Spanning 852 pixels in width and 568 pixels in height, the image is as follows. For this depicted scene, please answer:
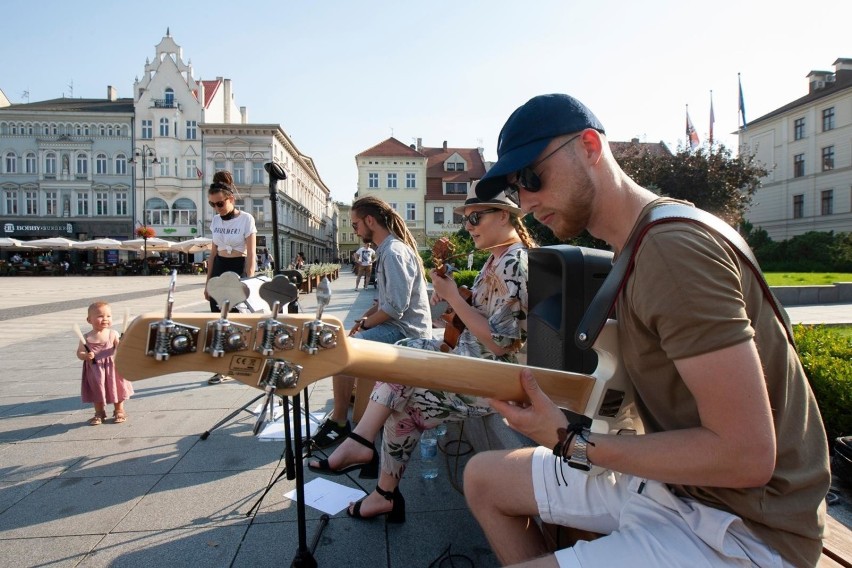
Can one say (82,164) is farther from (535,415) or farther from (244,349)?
(535,415)

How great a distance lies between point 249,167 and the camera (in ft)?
167

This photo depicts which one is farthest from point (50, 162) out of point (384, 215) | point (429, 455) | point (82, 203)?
point (429, 455)

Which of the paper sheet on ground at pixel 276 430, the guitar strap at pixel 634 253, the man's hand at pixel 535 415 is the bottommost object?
the paper sheet on ground at pixel 276 430

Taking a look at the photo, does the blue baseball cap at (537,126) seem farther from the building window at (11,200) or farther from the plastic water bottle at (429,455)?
the building window at (11,200)

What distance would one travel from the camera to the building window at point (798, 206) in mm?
40281

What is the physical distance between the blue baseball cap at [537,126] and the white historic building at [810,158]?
133ft

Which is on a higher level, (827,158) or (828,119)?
(828,119)

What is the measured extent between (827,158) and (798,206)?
4.16 metres

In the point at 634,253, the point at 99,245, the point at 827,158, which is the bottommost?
the point at 634,253

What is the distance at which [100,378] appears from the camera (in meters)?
3.97

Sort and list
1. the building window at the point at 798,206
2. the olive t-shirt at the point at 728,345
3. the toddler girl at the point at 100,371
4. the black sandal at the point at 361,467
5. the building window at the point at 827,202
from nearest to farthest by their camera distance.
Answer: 1. the olive t-shirt at the point at 728,345
2. the black sandal at the point at 361,467
3. the toddler girl at the point at 100,371
4. the building window at the point at 827,202
5. the building window at the point at 798,206

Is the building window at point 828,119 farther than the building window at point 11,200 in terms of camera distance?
No

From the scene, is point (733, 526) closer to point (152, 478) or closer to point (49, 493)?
point (152, 478)

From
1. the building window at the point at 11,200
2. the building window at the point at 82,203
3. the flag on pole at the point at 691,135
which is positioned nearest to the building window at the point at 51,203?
the building window at the point at 82,203
